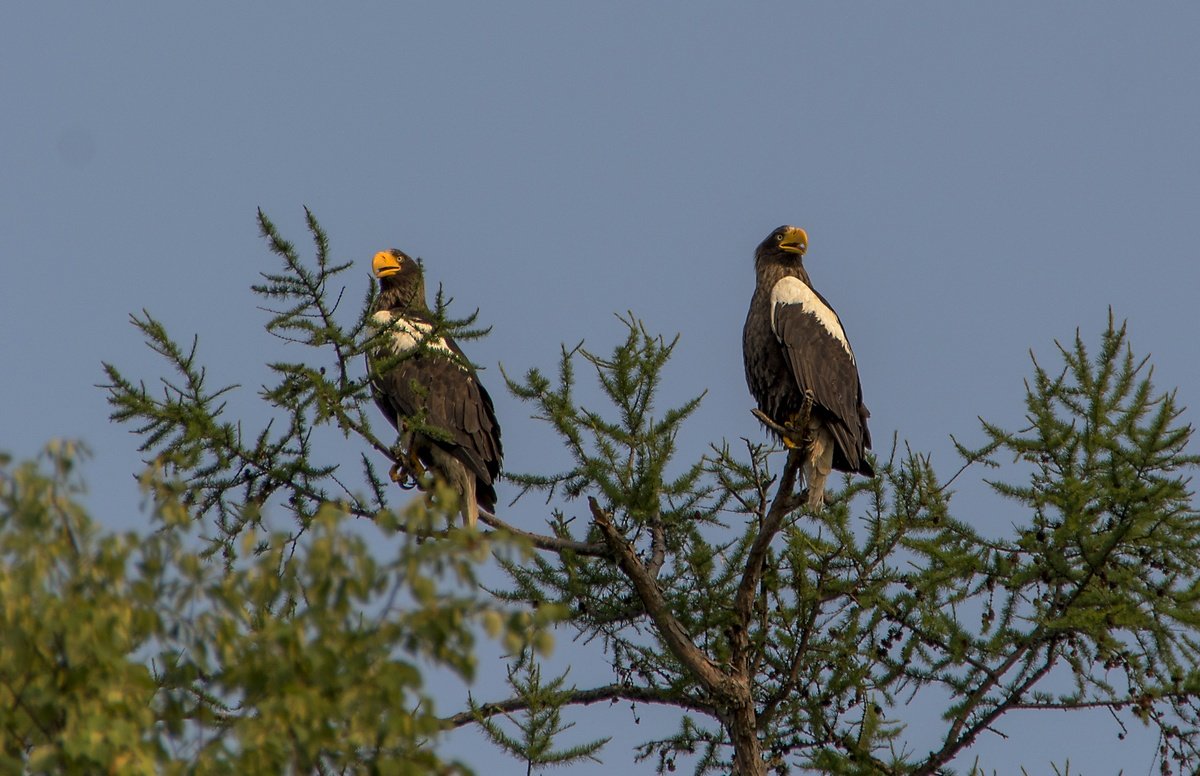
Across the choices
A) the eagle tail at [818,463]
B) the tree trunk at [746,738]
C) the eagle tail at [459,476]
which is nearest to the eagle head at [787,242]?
the eagle tail at [818,463]

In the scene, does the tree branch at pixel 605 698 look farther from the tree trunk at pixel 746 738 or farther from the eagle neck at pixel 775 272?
the eagle neck at pixel 775 272

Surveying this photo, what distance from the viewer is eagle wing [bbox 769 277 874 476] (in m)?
8.02

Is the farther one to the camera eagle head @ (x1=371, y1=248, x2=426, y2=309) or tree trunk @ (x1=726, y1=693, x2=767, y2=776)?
eagle head @ (x1=371, y1=248, x2=426, y2=309)

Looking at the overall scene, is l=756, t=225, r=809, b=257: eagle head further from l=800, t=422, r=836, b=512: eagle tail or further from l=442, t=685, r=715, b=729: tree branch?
l=442, t=685, r=715, b=729: tree branch

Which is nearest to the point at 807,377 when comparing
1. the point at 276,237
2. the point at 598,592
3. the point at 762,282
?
the point at 762,282

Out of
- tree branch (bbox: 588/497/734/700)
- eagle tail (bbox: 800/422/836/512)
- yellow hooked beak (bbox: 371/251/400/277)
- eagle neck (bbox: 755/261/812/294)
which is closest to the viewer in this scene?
tree branch (bbox: 588/497/734/700)

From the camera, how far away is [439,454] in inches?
332

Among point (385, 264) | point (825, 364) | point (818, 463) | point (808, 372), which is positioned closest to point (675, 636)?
point (818, 463)

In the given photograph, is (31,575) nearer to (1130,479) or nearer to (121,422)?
(121,422)

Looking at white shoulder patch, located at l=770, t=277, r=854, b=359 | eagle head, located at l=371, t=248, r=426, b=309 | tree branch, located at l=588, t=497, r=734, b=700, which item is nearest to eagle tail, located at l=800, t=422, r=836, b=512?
white shoulder patch, located at l=770, t=277, r=854, b=359

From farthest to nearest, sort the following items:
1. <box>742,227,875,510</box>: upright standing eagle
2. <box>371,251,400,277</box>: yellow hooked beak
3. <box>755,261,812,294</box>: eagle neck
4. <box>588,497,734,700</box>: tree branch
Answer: <box>371,251,400,277</box>: yellow hooked beak, <box>755,261,812,294</box>: eagle neck, <box>742,227,875,510</box>: upright standing eagle, <box>588,497,734,700</box>: tree branch

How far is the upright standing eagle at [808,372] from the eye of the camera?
26.1ft

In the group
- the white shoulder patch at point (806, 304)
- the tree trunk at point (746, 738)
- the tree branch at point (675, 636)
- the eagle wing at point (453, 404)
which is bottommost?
the tree trunk at point (746, 738)

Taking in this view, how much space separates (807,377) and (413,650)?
5129mm
